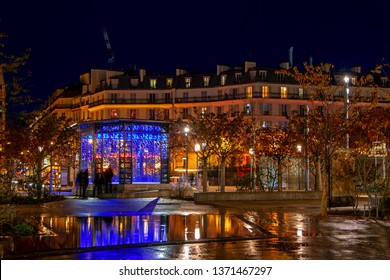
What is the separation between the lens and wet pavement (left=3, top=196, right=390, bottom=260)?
561 inches

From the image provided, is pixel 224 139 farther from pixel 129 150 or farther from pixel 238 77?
pixel 238 77

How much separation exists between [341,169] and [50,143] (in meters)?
15.2

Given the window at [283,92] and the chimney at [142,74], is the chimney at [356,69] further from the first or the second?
the chimney at [142,74]

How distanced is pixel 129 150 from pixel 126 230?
22.3 m

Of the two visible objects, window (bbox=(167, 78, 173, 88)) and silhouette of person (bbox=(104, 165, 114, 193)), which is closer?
silhouette of person (bbox=(104, 165, 114, 193))

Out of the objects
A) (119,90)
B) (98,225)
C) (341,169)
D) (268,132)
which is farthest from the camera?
(119,90)

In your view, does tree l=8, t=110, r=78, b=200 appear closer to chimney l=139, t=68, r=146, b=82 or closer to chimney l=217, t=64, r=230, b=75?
chimney l=217, t=64, r=230, b=75

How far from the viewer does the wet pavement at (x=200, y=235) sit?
14258mm

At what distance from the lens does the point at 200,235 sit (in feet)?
57.0

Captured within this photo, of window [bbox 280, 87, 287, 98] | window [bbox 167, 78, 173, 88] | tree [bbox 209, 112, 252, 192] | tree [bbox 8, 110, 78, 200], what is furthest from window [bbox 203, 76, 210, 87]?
tree [bbox 8, 110, 78, 200]

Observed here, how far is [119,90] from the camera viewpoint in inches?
4109

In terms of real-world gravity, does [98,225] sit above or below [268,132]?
below

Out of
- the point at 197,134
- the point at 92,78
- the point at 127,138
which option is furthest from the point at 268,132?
the point at 92,78

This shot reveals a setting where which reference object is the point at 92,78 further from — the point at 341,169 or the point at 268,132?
the point at 341,169
